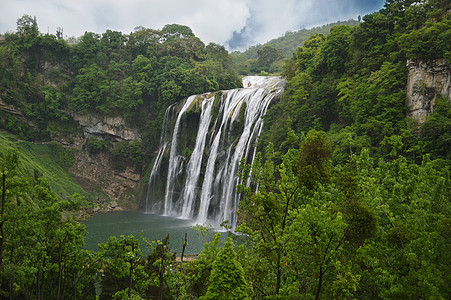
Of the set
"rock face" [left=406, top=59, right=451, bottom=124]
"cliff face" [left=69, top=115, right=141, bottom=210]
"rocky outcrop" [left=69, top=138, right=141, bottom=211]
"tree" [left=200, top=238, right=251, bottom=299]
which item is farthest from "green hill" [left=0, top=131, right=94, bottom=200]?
"rock face" [left=406, top=59, right=451, bottom=124]

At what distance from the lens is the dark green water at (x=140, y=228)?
21672 mm

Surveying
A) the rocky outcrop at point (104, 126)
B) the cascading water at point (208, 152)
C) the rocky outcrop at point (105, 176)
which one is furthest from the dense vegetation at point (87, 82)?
the cascading water at point (208, 152)

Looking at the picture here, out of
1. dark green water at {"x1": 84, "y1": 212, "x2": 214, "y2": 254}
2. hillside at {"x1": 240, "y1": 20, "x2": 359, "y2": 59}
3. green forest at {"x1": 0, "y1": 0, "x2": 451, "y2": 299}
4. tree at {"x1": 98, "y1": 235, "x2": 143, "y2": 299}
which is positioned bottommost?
dark green water at {"x1": 84, "y1": 212, "x2": 214, "y2": 254}

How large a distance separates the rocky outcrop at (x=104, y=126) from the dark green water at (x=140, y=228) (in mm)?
11455

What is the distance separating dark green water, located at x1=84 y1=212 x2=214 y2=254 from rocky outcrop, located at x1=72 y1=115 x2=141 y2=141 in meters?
11.5

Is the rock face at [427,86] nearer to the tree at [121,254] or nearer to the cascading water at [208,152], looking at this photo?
the cascading water at [208,152]

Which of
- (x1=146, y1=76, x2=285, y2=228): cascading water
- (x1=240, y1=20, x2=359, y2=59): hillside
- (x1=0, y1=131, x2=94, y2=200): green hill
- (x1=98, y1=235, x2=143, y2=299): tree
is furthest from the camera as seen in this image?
(x1=240, y1=20, x2=359, y2=59): hillside

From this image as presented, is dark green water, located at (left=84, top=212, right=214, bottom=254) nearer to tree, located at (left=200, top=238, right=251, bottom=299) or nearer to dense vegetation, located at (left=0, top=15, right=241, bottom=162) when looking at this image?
dense vegetation, located at (left=0, top=15, right=241, bottom=162)

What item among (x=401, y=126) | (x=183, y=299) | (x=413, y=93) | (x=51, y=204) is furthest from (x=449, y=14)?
(x=51, y=204)

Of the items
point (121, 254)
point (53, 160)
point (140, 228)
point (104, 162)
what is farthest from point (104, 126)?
point (121, 254)

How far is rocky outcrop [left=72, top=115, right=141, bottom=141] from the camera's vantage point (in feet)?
133

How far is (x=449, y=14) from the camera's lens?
16328mm

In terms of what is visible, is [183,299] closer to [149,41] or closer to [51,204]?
[51,204]

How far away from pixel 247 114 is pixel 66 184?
23.1 m
